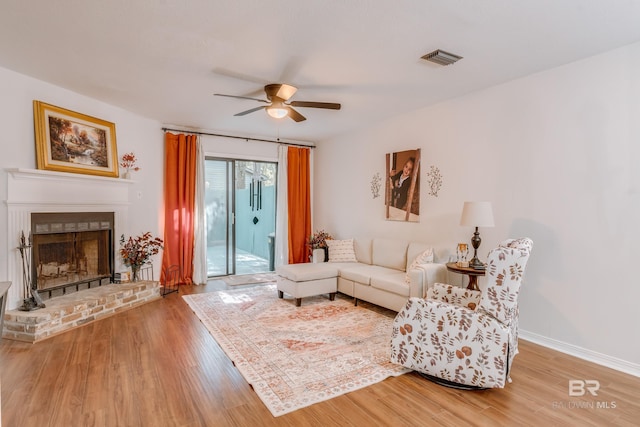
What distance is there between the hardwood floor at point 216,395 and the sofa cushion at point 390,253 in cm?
176

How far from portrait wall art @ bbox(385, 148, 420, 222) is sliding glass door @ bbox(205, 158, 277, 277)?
2.55 meters

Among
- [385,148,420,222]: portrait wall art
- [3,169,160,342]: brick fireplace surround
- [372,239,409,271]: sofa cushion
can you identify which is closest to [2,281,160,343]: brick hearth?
[3,169,160,342]: brick fireplace surround

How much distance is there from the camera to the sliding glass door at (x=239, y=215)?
20.4ft

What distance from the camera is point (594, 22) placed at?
248 cm

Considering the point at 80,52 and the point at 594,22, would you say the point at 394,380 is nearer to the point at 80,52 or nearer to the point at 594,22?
the point at 594,22

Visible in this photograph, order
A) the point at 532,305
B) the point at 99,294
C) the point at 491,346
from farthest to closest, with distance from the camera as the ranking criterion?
the point at 99,294 < the point at 532,305 < the point at 491,346

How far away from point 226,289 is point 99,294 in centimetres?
175

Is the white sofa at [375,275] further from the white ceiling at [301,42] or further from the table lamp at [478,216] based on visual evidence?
the white ceiling at [301,42]

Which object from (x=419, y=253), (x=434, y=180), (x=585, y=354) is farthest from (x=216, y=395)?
(x=434, y=180)

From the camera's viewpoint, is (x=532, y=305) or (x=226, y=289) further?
(x=226, y=289)

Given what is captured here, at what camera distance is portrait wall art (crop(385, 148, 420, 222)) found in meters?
4.75

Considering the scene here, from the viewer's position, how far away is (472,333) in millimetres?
2445

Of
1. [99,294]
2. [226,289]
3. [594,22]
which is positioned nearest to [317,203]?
[226,289]
